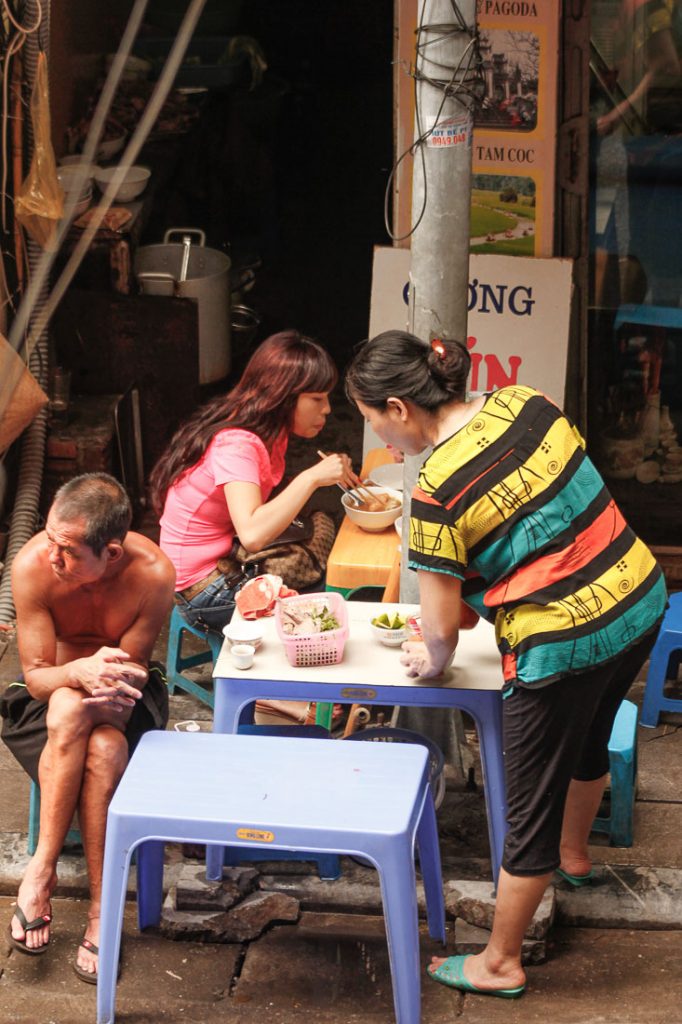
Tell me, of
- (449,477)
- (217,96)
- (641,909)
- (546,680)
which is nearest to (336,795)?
(546,680)

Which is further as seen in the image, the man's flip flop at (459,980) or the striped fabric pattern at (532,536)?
the man's flip flop at (459,980)

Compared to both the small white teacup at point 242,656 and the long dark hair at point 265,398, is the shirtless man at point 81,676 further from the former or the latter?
the long dark hair at point 265,398

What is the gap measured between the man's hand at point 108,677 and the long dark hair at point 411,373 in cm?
111

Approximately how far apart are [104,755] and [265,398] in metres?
1.46

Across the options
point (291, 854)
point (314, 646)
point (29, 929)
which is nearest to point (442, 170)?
point (314, 646)

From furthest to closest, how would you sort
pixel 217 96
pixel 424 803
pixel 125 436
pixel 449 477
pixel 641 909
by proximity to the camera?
1. pixel 217 96
2. pixel 125 436
3. pixel 641 909
4. pixel 424 803
5. pixel 449 477

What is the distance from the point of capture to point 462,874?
168 inches

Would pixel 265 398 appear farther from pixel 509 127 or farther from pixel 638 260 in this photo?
pixel 638 260

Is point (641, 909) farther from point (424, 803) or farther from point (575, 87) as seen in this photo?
point (575, 87)

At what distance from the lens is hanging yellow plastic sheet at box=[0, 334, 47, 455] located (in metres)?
5.82

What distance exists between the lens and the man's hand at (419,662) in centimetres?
384

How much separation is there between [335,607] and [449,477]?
92cm

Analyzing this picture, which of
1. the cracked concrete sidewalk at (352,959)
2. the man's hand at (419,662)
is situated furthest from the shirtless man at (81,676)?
the man's hand at (419,662)

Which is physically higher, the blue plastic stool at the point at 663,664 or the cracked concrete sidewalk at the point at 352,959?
the blue plastic stool at the point at 663,664
